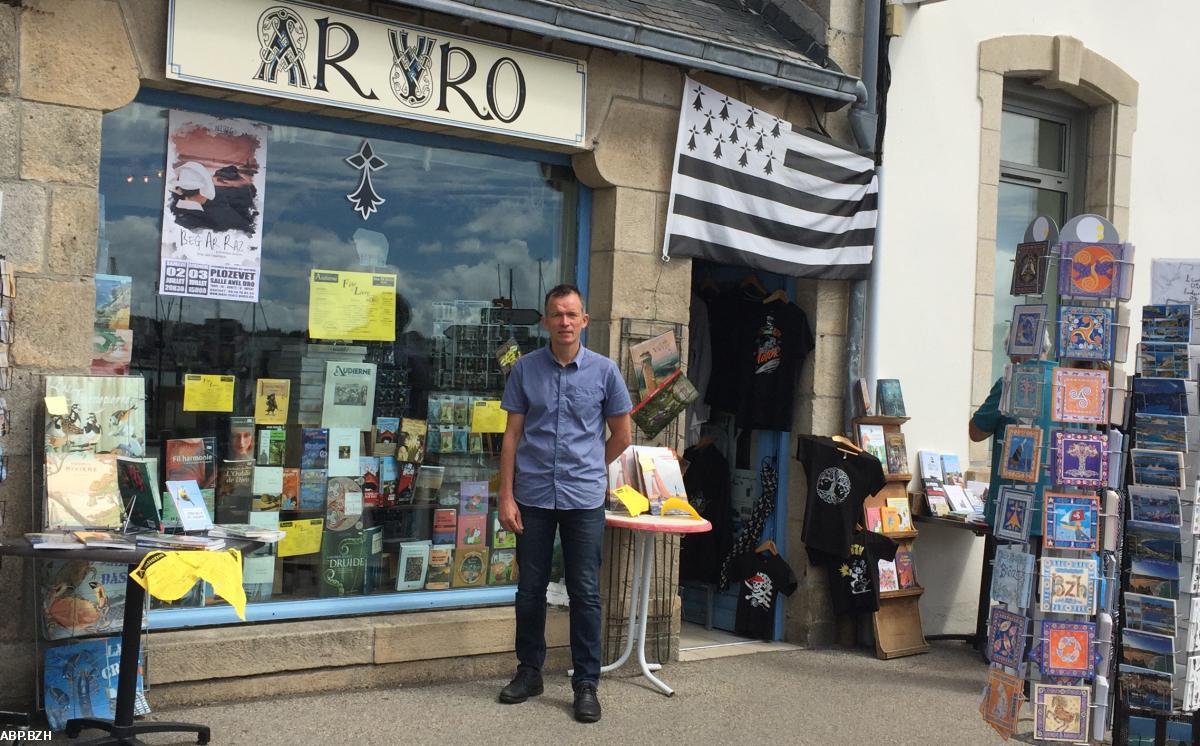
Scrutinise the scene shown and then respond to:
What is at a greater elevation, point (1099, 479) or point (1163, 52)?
point (1163, 52)

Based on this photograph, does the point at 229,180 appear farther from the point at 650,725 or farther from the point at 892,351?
the point at 892,351

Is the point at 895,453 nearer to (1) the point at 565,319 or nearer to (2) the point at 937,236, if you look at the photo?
(2) the point at 937,236

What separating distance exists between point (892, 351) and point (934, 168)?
4.02ft

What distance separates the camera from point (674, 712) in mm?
5629

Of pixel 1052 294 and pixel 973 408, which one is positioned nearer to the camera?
pixel 973 408

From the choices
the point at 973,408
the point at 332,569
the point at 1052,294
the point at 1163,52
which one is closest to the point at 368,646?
the point at 332,569

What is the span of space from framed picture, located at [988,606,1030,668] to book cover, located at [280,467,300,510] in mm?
3161

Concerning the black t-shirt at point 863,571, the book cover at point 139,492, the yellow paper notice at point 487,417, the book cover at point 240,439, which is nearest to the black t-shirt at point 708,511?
the black t-shirt at point 863,571

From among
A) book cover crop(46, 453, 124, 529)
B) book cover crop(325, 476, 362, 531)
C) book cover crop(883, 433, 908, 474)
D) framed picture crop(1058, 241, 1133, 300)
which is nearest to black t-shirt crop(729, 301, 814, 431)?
book cover crop(883, 433, 908, 474)

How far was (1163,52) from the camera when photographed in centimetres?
882

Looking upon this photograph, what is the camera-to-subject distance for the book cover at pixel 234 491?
547cm

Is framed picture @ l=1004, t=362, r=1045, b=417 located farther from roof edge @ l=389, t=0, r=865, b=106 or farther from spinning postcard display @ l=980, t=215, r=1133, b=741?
roof edge @ l=389, t=0, r=865, b=106

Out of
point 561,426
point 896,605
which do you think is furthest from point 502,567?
point 896,605

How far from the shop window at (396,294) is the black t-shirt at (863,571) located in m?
2.09
